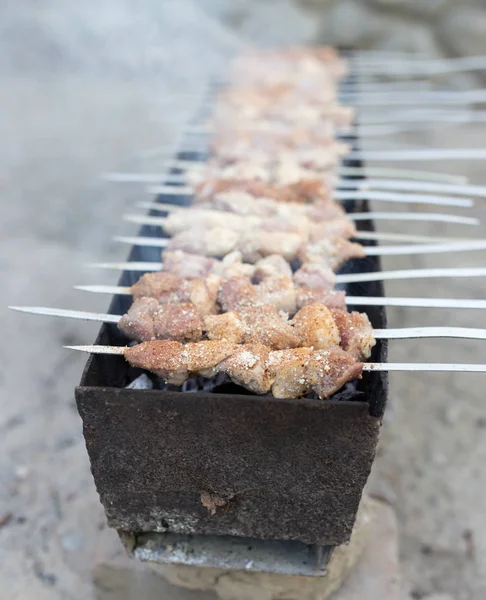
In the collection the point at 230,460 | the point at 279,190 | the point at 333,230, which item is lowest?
the point at 230,460

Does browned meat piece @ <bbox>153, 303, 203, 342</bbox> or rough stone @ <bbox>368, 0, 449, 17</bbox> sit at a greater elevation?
rough stone @ <bbox>368, 0, 449, 17</bbox>

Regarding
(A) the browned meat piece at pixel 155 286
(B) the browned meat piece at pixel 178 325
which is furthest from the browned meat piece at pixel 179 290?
(B) the browned meat piece at pixel 178 325

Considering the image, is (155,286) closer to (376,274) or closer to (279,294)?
(279,294)

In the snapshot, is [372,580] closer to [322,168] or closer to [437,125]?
[322,168]

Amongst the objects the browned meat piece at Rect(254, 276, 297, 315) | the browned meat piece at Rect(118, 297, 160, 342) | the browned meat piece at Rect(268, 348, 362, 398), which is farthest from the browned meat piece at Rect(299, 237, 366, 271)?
the browned meat piece at Rect(118, 297, 160, 342)

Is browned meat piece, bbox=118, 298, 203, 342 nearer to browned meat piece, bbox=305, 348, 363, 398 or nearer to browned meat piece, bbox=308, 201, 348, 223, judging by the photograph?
browned meat piece, bbox=305, 348, 363, 398

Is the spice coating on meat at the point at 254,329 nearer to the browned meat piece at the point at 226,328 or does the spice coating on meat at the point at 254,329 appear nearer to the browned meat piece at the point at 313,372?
the browned meat piece at the point at 226,328

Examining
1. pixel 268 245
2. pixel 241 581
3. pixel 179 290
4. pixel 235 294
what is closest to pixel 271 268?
pixel 268 245
